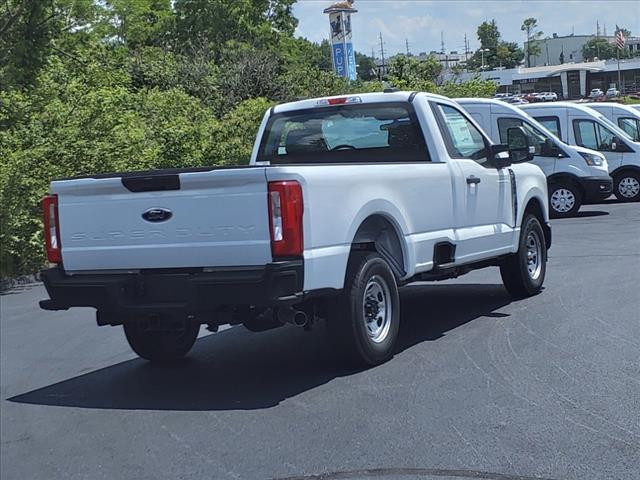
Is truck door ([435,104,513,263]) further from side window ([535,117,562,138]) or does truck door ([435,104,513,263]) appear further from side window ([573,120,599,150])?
side window ([573,120,599,150])

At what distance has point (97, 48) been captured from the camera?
81.6ft

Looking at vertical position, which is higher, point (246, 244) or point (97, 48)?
point (97, 48)

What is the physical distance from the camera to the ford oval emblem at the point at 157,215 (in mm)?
6395

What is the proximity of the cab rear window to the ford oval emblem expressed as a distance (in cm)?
254

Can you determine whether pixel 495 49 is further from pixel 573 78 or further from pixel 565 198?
pixel 565 198

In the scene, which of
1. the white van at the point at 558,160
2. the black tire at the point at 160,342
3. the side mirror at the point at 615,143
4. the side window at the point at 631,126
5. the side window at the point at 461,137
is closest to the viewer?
the black tire at the point at 160,342

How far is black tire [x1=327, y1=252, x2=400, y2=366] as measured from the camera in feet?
22.1

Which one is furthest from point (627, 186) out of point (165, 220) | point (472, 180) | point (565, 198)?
point (165, 220)

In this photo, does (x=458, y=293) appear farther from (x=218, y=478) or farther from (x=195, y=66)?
(x=195, y=66)

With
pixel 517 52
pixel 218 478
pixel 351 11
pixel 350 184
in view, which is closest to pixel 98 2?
pixel 351 11

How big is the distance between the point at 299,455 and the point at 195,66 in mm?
28619

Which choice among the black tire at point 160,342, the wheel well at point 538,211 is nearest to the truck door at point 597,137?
the wheel well at point 538,211

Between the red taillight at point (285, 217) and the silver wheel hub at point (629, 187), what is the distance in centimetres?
1579

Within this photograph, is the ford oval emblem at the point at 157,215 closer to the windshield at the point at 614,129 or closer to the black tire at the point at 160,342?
the black tire at the point at 160,342
